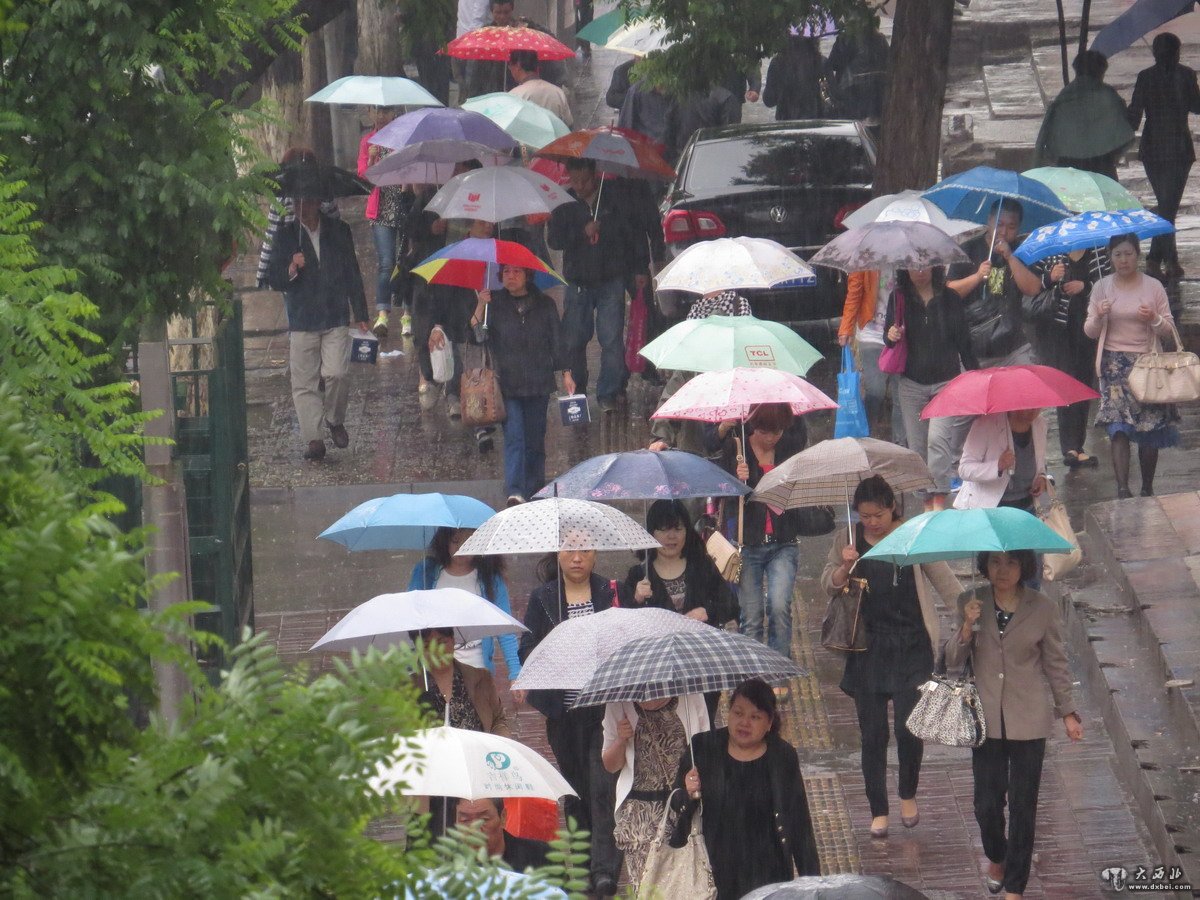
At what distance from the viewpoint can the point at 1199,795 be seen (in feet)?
27.8

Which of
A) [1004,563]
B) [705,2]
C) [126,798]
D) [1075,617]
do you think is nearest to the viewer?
[126,798]

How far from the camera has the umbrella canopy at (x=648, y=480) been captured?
912 cm

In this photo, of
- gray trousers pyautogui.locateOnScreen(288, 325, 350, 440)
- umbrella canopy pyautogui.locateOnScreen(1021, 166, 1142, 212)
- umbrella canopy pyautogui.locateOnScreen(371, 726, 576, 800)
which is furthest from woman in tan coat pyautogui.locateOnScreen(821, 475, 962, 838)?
gray trousers pyautogui.locateOnScreen(288, 325, 350, 440)

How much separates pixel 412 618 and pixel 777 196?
8.99m

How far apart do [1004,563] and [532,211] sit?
685 cm

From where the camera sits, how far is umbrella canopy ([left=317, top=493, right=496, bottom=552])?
8688 millimetres

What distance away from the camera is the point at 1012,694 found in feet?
26.2

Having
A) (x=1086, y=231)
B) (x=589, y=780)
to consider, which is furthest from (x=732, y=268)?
(x=589, y=780)

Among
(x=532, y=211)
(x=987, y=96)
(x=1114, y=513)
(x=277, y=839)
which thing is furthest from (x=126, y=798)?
(x=987, y=96)

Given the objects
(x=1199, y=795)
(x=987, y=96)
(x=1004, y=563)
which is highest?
(x=987, y=96)

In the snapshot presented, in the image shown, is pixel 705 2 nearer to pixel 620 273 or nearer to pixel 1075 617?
pixel 620 273

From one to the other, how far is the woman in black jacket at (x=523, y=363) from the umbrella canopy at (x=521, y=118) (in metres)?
4.52

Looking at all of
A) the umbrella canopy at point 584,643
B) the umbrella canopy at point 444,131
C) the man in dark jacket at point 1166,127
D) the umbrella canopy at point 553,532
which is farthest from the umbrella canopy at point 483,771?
the man in dark jacket at point 1166,127

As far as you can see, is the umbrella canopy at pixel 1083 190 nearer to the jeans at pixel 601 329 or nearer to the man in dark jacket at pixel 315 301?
the jeans at pixel 601 329
